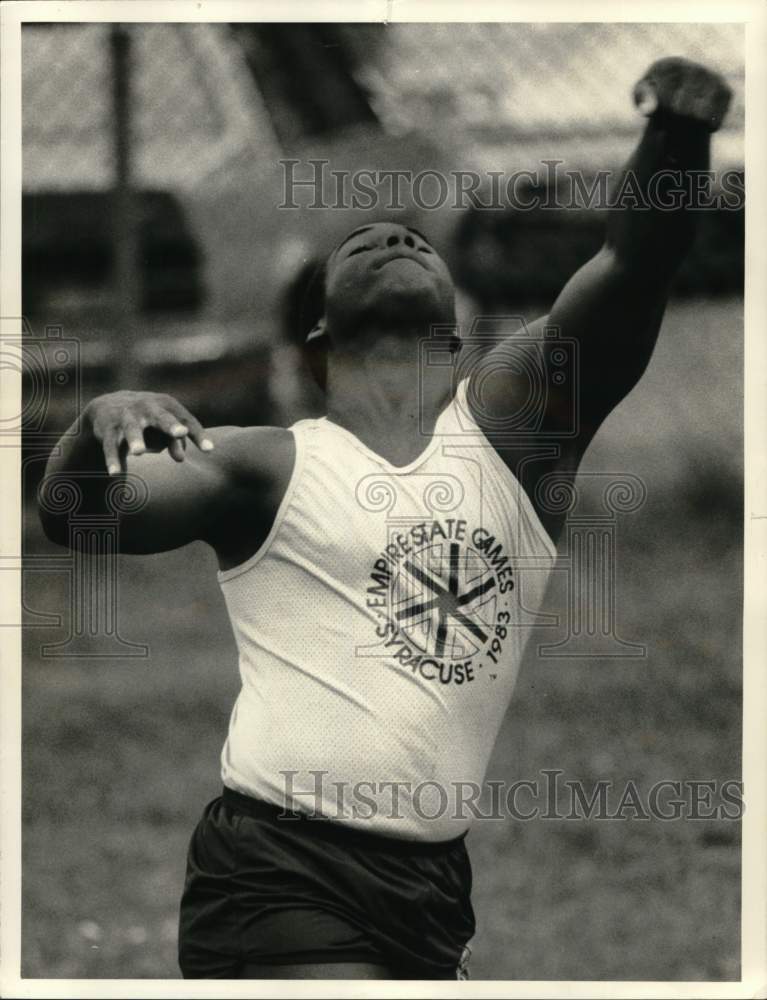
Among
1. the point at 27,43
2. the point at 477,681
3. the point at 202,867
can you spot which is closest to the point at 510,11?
the point at 27,43

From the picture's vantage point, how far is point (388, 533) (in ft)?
8.06

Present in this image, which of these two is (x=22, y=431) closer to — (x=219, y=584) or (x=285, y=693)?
A: (x=219, y=584)

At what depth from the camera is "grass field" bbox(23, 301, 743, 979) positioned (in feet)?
8.27

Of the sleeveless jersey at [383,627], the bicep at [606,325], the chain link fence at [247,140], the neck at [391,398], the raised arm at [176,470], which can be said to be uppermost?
the chain link fence at [247,140]

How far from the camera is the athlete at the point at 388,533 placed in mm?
2420

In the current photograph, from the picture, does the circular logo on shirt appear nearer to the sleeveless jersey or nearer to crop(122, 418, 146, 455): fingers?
the sleeveless jersey

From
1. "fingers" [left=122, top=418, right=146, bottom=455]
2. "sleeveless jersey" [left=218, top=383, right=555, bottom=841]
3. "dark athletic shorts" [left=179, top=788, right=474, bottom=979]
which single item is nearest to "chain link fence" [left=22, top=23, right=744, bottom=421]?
"fingers" [left=122, top=418, right=146, bottom=455]

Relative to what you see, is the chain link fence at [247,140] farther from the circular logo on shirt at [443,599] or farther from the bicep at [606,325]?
the circular logo on shirt at [443,599]

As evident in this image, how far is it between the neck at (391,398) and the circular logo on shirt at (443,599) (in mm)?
176

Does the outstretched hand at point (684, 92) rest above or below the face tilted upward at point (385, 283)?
above

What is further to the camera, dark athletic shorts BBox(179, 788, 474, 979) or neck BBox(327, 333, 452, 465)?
neck BBox(327, 333, 452, 465)

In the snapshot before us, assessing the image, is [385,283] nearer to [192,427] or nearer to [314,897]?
[192,427]

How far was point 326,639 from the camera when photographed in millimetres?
2438

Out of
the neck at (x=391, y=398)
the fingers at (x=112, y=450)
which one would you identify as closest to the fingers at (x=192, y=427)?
the fingers at (x=112, y=450)
